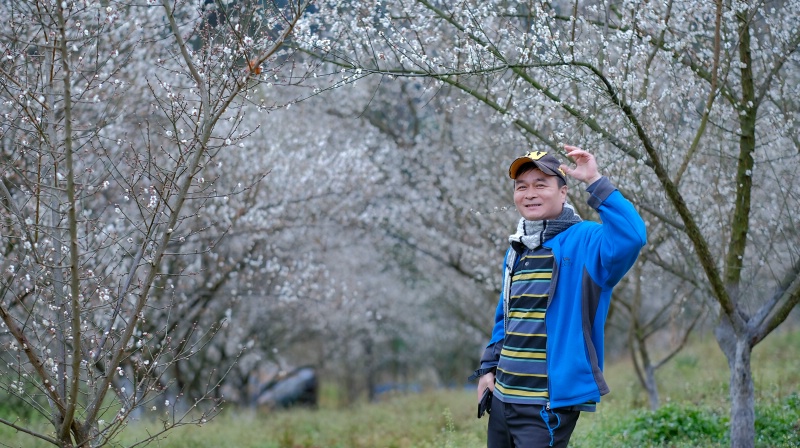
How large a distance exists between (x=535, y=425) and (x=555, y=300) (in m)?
0.48

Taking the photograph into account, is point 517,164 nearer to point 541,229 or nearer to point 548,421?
point 541,229

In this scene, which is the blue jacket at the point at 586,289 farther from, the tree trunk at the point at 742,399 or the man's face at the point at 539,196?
the tree trunk at the point at 742,399

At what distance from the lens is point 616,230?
2693mm

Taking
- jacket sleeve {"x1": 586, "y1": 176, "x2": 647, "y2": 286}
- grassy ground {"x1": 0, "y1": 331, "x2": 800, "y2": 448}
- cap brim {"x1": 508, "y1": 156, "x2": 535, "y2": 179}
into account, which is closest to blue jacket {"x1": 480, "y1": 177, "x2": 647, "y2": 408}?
jacket sleeve {"x1": 586, "y1": 176, "x2": 647, "y2": 286}

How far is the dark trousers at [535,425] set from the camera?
9.30 ft

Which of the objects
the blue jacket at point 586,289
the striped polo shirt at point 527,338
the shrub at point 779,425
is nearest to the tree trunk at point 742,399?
the shrub at point 779,425

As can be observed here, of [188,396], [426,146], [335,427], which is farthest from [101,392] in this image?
[188,396]

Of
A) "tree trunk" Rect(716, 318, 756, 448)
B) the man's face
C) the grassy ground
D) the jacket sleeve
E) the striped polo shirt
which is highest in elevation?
the man's face

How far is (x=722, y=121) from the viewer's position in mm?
5133

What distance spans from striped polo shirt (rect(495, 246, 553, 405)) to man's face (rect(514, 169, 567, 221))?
0.16 m

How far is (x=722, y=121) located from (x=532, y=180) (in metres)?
2.66

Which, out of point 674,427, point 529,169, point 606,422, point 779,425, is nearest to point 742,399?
point 779,425

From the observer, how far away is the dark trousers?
112 inches

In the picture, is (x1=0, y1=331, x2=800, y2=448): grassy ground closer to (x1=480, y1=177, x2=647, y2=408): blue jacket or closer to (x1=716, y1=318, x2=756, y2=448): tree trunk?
(x1=716, y1=318, x2=756, y2=448): tree trunk
